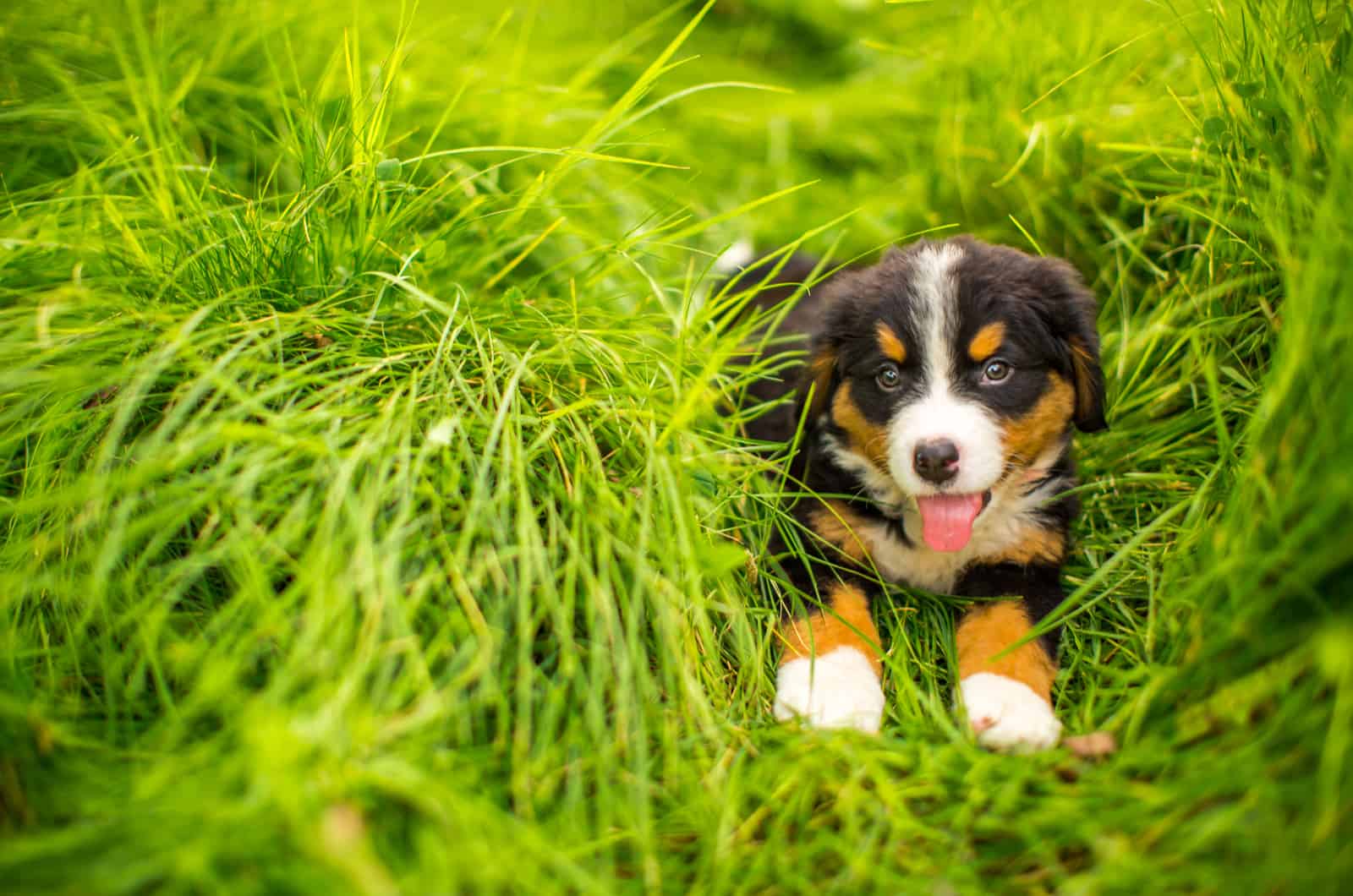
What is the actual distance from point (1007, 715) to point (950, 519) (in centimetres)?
53

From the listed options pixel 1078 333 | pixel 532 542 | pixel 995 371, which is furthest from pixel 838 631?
pixel 1078 333

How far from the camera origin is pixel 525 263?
3377 millimetres

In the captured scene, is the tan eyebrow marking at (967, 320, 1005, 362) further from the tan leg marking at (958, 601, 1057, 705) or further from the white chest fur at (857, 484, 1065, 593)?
the tan leg marking at (958, 601, 1057, 705)

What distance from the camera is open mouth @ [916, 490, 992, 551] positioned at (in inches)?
98.8

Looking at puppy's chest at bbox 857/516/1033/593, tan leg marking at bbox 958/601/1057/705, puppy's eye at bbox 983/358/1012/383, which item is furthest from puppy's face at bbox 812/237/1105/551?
tan leg marking at bbox 958/601/1057/705

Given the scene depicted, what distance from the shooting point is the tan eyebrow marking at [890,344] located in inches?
101

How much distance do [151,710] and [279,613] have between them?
47cm

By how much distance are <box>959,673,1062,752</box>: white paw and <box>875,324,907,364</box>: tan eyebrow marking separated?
849mm

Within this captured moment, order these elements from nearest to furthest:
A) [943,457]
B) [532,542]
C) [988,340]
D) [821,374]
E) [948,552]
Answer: [532,542]
[943,457]
[988,340]
[948,552]
[821,374]

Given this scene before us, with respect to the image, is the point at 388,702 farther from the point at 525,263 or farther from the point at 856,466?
the point at 525,263

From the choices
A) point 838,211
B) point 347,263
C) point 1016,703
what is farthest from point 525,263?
point 1016,703

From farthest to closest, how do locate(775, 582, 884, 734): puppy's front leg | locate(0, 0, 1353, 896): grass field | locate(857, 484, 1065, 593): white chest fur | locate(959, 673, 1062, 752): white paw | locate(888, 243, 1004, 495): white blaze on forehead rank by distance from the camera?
locate(857, 484, 1065, 593): white chest fur, locate(888, 243, 1004, 495): white blaze on forehead, locate(775, 582, 884, 734): puppy's front leg, locate(959, 673, 1062, 752): white paw, locate(0, 0, 1353, 896): grass field

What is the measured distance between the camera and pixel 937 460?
2.36 m

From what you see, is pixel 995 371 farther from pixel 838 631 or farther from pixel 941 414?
pixel 838 631
